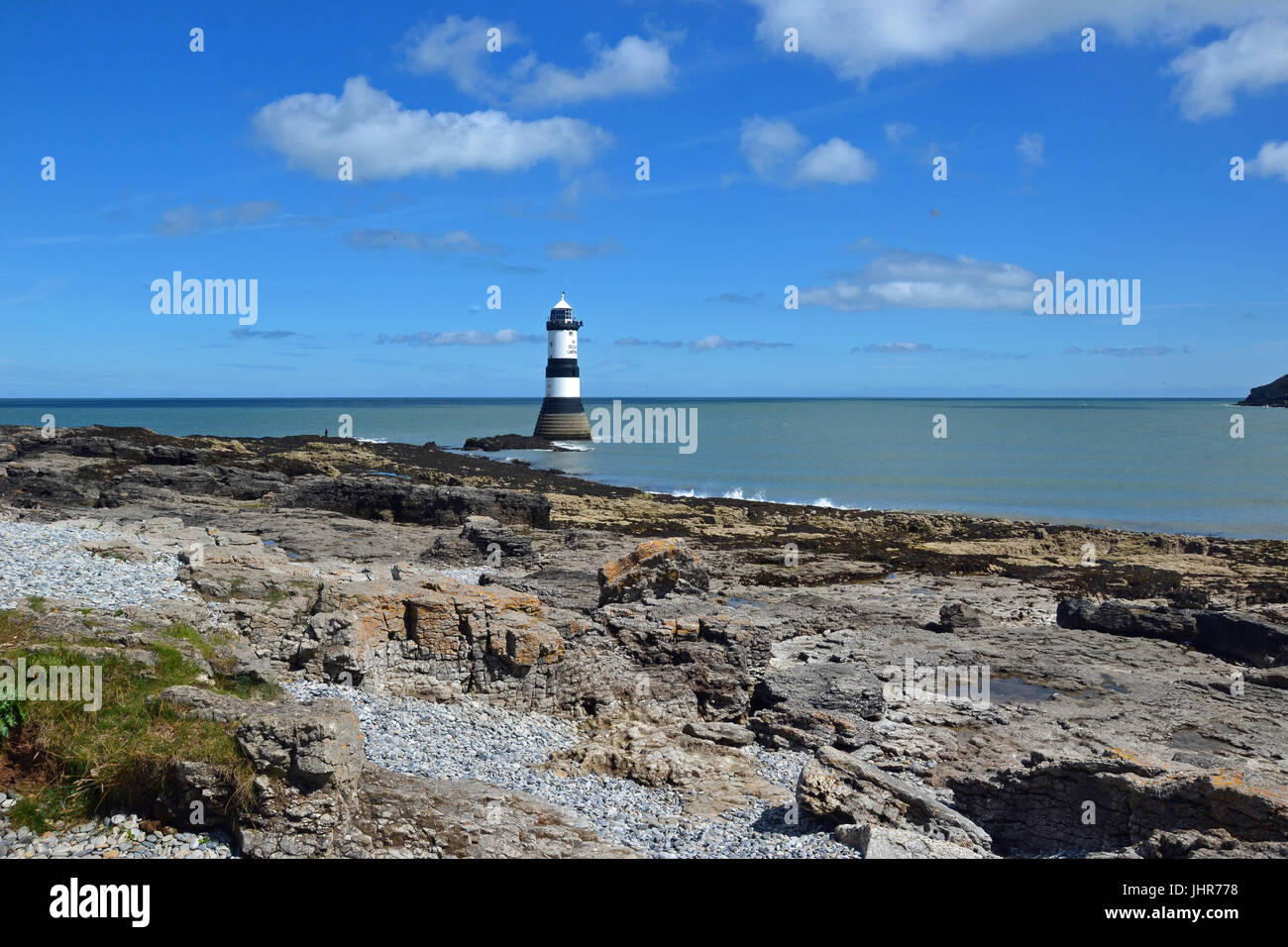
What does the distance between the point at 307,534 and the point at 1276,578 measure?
30569 mm

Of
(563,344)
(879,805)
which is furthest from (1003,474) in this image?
(879,805)

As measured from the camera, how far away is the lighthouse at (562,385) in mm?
80250

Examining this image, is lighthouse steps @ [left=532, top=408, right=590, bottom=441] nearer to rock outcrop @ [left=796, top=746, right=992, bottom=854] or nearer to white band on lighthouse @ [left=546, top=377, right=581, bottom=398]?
white band on lighthouse @ [left=546, top=377, right=581, bottom=398]

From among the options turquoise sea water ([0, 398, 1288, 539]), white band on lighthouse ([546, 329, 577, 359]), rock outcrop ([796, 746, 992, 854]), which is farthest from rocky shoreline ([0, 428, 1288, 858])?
white band on lighthouse ([546, 329, 577, 359])

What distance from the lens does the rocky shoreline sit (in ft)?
26.9

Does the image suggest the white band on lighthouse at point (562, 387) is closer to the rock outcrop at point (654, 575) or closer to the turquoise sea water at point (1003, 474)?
the turquoise sea water at point (1003, 474)

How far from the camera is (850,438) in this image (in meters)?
110

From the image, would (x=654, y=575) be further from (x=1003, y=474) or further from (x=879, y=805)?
(x=1003, y=474)

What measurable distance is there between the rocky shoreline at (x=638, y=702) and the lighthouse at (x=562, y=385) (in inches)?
2165

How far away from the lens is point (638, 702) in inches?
543

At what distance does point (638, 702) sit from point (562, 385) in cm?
7158

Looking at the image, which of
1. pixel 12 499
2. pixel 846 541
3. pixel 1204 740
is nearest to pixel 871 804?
pixel 1204 740

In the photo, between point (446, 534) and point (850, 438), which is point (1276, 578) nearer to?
point (446, 534)

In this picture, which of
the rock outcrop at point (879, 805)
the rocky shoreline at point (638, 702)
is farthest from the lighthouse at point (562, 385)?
the rock outcrop at point (879, 805)
